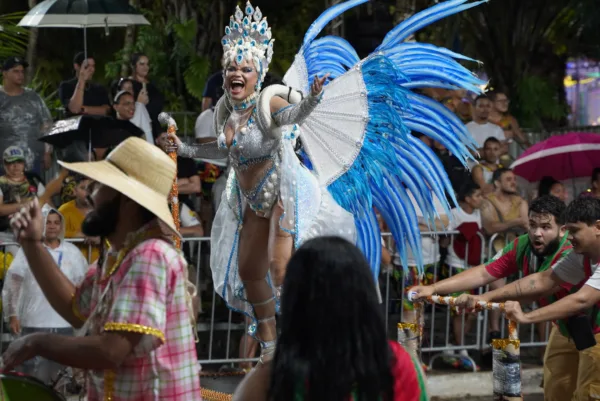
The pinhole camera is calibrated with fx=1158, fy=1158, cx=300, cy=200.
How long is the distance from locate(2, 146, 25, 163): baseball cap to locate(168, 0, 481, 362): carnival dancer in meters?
2.07

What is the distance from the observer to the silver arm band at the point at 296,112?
6.71 m

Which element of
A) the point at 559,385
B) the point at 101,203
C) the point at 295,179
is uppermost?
the point at 295,179

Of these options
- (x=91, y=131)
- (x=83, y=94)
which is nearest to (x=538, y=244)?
(x=91, y=131)

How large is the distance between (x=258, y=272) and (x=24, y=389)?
370 centimetres

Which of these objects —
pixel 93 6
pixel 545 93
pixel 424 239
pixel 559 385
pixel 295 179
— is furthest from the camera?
pixel 545 93

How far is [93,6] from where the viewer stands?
33.8 feet

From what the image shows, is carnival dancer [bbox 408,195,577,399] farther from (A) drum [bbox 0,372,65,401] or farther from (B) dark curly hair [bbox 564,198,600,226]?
(A) drum [bbox 0,372,65,401]

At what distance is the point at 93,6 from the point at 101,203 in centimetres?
679

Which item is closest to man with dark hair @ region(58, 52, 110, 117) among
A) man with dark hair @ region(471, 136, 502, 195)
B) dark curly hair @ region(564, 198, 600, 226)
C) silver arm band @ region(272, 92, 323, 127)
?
man with dark hair @ region(471, 136, 502, 195)

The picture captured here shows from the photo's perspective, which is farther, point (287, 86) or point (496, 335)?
point (496, 335)

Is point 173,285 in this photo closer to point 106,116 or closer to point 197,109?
point 106,116

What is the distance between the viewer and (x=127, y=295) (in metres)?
3.65

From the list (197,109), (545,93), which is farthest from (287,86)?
(545,93)

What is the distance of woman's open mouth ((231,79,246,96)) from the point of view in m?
7.22
